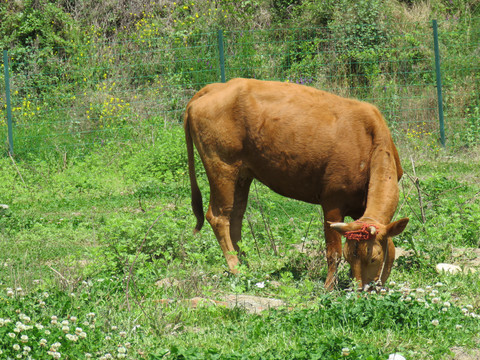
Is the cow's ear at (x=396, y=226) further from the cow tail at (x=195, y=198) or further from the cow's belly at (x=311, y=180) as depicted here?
the cow tail at (x=195, y=198)

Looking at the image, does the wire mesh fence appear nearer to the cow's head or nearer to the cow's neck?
the cow's neck

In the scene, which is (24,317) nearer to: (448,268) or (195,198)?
(195,198)

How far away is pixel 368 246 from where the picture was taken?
577cm

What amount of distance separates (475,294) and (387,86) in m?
8.50

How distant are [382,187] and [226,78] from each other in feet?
25.7

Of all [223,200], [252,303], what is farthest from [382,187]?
[223,200]

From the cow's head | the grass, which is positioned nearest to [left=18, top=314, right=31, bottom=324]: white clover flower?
the grass

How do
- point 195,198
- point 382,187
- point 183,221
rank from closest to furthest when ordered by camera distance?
point 382,187 < point 183,221 < point 195,198

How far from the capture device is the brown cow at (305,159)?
19.8 ft

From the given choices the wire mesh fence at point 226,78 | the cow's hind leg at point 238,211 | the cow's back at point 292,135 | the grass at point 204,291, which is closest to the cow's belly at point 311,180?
the cow's back at point 292,135

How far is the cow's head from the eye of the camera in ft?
18.8

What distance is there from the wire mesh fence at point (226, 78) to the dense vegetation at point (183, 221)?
6 cm

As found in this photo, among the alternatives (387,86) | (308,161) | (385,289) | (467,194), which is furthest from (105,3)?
(385,289)

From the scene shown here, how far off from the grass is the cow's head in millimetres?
190
